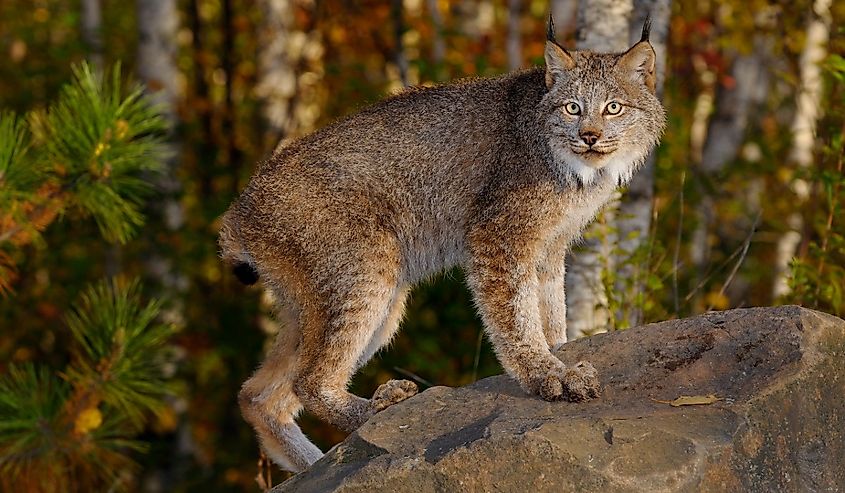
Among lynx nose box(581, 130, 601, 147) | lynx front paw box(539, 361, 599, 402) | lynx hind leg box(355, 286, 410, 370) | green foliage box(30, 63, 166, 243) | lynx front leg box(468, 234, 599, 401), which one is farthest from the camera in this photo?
green foliage box(30, 63, 166, 243)

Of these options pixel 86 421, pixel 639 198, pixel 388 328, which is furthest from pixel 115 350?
pixel 639 198

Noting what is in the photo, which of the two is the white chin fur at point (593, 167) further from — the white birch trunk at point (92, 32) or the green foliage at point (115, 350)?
the white birch trunk at point (92, 32)

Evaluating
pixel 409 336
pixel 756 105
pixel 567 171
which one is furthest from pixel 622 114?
pixel 756 105

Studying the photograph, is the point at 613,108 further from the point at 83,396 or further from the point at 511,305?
the point at 83,396

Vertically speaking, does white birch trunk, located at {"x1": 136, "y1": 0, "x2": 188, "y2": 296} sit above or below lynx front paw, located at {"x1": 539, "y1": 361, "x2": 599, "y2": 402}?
above

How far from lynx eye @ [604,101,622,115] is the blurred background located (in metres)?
1.15

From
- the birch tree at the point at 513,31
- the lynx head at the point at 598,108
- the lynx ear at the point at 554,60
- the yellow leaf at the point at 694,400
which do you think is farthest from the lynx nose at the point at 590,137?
the birch tree at the point at 513,31

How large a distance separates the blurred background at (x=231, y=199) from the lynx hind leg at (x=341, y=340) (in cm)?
137

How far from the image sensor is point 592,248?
712 centimetres

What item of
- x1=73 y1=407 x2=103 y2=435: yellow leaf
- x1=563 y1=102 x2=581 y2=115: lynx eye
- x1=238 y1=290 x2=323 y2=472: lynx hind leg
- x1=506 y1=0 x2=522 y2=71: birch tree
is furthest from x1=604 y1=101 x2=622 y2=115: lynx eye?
x1=506 y1=0 x2=522 y2=71: birch tree

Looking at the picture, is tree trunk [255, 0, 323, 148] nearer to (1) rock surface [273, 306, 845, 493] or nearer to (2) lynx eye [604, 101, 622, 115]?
(2) lynx eye [604, 101, 622, 115]

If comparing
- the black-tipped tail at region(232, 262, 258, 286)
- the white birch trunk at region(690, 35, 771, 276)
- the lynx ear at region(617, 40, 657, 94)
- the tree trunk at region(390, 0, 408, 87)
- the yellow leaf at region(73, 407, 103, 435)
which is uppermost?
the lynx ear at region(617, 40, 657, 94)

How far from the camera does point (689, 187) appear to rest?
36.0ft

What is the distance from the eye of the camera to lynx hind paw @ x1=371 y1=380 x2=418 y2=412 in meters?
5.59
